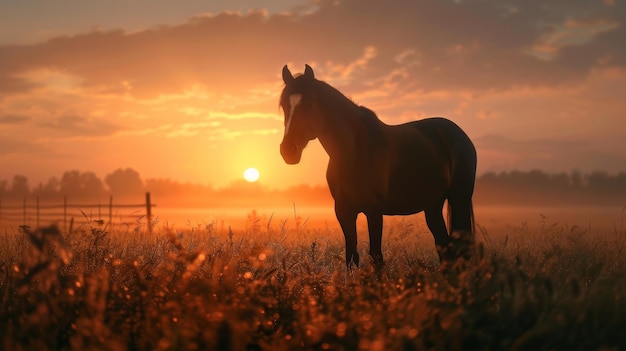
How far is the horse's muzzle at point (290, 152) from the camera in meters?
6.82

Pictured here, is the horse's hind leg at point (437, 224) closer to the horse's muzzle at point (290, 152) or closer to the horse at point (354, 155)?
the horse at point (354, 155)

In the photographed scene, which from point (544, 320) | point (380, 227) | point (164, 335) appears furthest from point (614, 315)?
point (380, 227)

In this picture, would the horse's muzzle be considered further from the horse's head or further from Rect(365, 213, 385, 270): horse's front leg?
Rect(365, 213, 385, 270): horse's front leg

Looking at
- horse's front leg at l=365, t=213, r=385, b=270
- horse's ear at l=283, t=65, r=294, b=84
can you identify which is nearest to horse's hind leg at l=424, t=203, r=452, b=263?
horse's front leg at l=365, t=213, r=385, b=270

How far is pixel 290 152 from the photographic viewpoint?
22.4 ft

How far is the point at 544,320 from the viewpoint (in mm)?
3479

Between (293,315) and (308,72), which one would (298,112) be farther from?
(293,315)

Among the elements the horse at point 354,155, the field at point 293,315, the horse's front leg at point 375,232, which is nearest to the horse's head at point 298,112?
the horse at point 354,155

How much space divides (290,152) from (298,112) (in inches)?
19.1

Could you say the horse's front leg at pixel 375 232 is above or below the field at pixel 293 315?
above

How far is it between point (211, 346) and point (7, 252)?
7.12m

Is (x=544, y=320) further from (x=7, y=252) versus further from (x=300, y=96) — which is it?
(x=7, y=252)

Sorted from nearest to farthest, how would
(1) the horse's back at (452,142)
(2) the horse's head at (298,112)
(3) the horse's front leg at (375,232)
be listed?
(2) the horse's head at (298,112) < (3) the horse's front leg at (375,232) < (1) the horse's back at (452,142)

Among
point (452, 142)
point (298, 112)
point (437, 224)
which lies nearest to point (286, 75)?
point (298, 112)
